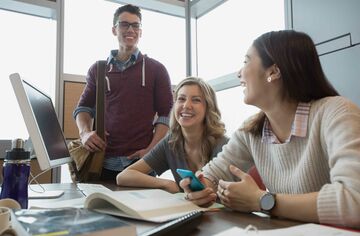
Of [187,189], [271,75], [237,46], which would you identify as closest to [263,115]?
[271,75]

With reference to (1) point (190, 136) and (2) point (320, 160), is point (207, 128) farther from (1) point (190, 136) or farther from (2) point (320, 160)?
(2) point (320, 160)

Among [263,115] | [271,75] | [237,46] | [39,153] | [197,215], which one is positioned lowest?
[197,215]

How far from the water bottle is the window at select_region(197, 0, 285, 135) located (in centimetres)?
191

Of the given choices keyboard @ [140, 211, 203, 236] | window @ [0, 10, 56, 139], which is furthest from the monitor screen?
window @ [0, 10, 56, 139]

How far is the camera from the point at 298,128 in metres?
1.05

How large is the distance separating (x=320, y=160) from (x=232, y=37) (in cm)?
231

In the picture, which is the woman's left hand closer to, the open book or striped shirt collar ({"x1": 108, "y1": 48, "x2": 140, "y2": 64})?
the open book

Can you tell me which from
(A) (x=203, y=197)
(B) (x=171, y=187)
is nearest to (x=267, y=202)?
(A) (x=203, y=197)

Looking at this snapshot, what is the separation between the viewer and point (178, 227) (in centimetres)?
65

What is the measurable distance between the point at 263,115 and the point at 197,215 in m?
0.63

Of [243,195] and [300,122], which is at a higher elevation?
[300,122]

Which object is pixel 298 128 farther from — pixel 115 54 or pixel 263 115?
pixel 115 54

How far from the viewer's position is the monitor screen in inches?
38.4

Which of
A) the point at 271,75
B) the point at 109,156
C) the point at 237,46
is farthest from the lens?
the point at 237,46
